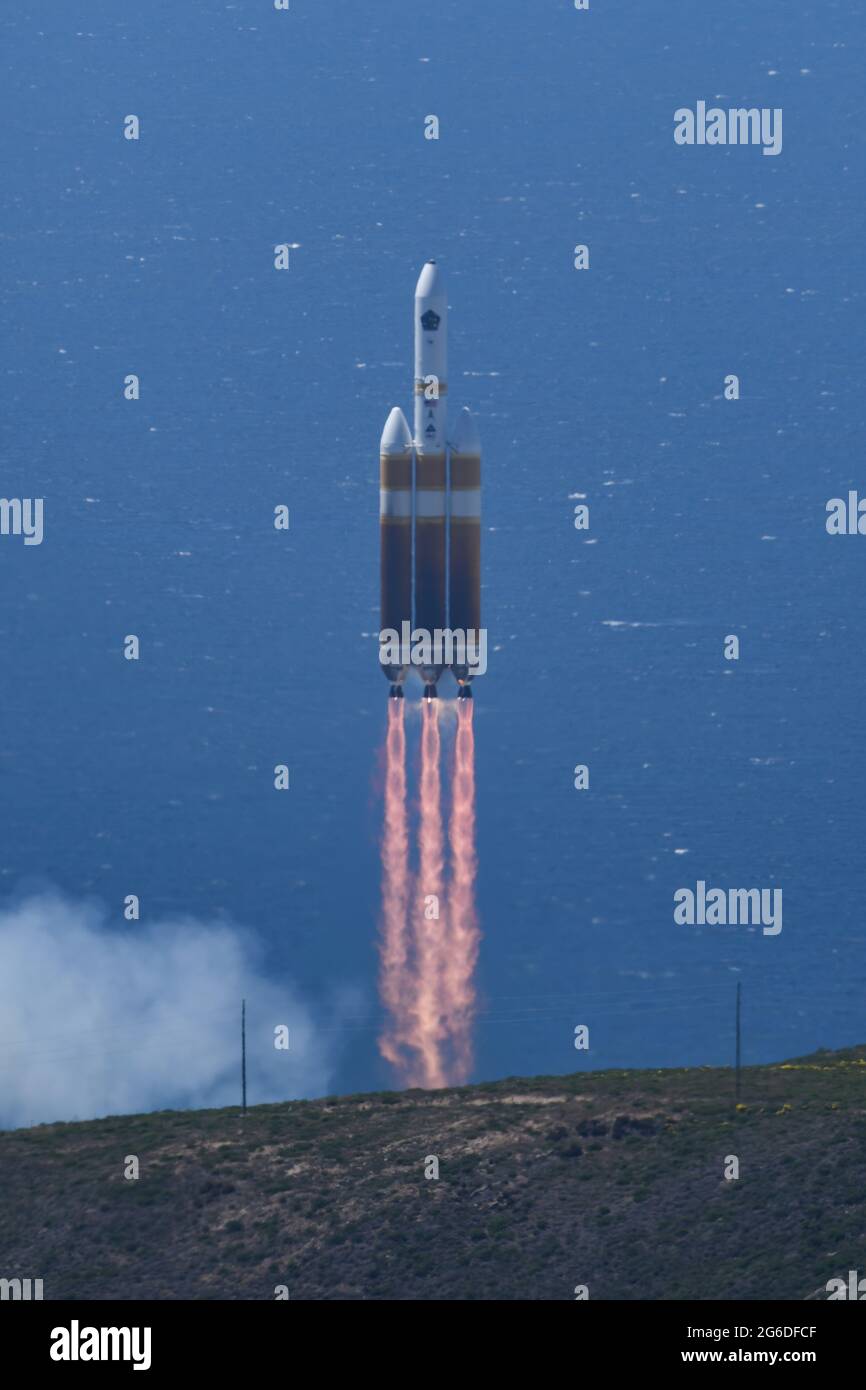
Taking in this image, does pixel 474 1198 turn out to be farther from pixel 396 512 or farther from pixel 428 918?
pixel 428 918

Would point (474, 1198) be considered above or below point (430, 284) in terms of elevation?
below

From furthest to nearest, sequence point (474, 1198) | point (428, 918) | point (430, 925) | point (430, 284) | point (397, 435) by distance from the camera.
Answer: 1. point (430, 925)
2. point (428, 918)
3. point (430, 284)
4. point (397, 435)
5. point (474, 1198)

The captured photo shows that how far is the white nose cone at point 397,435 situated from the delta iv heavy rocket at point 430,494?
0.04m

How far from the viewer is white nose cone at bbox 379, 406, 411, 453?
13975 cm

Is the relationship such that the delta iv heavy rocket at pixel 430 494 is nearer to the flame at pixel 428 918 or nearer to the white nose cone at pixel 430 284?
the white nose cone at pixel 430 284

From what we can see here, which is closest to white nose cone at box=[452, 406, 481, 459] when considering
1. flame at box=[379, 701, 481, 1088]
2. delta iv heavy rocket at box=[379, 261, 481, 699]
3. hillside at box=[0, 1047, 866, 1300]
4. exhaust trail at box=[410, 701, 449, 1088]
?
delta iv heavy rocket at box=[379, 261, 481, 699]

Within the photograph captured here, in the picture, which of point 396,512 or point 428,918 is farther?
point 428,918

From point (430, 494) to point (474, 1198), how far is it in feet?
105

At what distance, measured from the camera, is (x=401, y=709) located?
14788 centimetres

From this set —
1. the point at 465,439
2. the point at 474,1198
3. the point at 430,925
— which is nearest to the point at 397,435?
the point at 465,439

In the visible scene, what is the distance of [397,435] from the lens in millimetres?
140000
